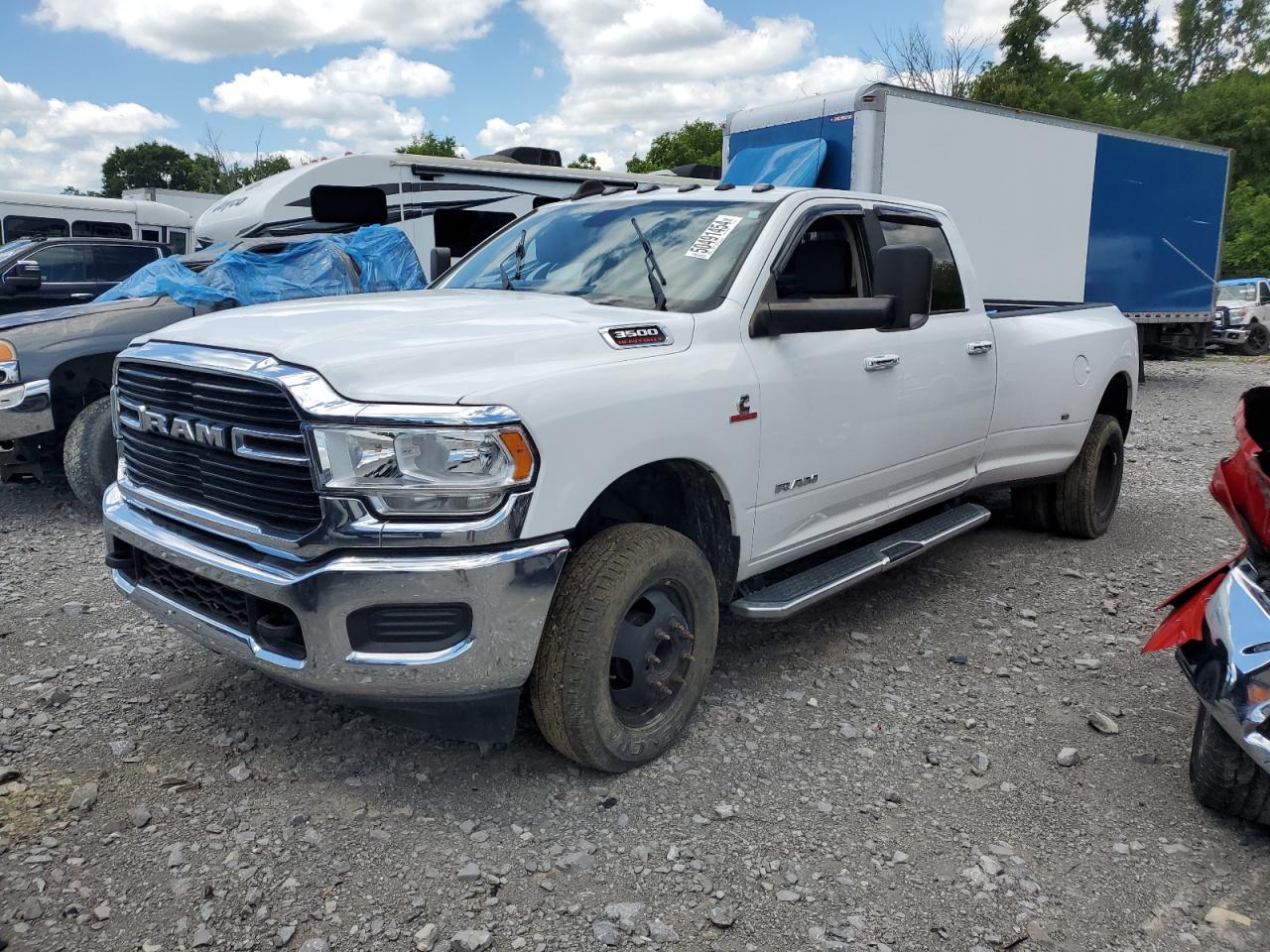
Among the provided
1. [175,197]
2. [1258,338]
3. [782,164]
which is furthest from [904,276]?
[175,197]

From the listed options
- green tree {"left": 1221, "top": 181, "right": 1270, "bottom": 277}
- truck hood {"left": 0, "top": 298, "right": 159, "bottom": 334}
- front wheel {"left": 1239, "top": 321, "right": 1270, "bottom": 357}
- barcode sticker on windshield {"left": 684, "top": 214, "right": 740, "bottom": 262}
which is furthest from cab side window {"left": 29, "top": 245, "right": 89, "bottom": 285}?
green tree {"left": 1221, "top": 181, "right": 1270, "bottom": 277}

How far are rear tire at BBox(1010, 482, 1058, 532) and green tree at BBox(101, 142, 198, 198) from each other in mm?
67332

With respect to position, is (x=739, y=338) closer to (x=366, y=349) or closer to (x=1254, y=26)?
(x=366, y=349)

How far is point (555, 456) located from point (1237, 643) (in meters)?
1.90

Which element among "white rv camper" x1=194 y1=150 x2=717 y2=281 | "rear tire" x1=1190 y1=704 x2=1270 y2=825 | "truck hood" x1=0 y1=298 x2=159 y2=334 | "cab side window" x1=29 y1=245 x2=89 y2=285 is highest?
"white rv camper" x1=194 y1=150 x2=717 y2=281

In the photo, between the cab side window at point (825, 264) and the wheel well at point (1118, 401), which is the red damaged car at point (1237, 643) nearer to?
the cab side window at point (825, 264)

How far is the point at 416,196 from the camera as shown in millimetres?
11188

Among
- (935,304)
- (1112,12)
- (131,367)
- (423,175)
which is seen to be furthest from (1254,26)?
(131,367)

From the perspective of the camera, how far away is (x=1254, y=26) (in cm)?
4653

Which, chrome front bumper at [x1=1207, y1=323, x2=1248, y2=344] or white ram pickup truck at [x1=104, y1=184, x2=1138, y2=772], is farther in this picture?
chrome front bumper at [x1=1207, y1=323, x2=1248, y2=344]

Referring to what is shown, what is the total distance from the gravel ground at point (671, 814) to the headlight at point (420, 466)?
1.00 meters

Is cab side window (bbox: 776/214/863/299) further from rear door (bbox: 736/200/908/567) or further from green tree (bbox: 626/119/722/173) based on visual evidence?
green tree (bbox: 626/119/722/173)

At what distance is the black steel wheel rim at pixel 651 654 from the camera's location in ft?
10.1

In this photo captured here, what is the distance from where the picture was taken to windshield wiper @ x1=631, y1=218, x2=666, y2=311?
343cm
